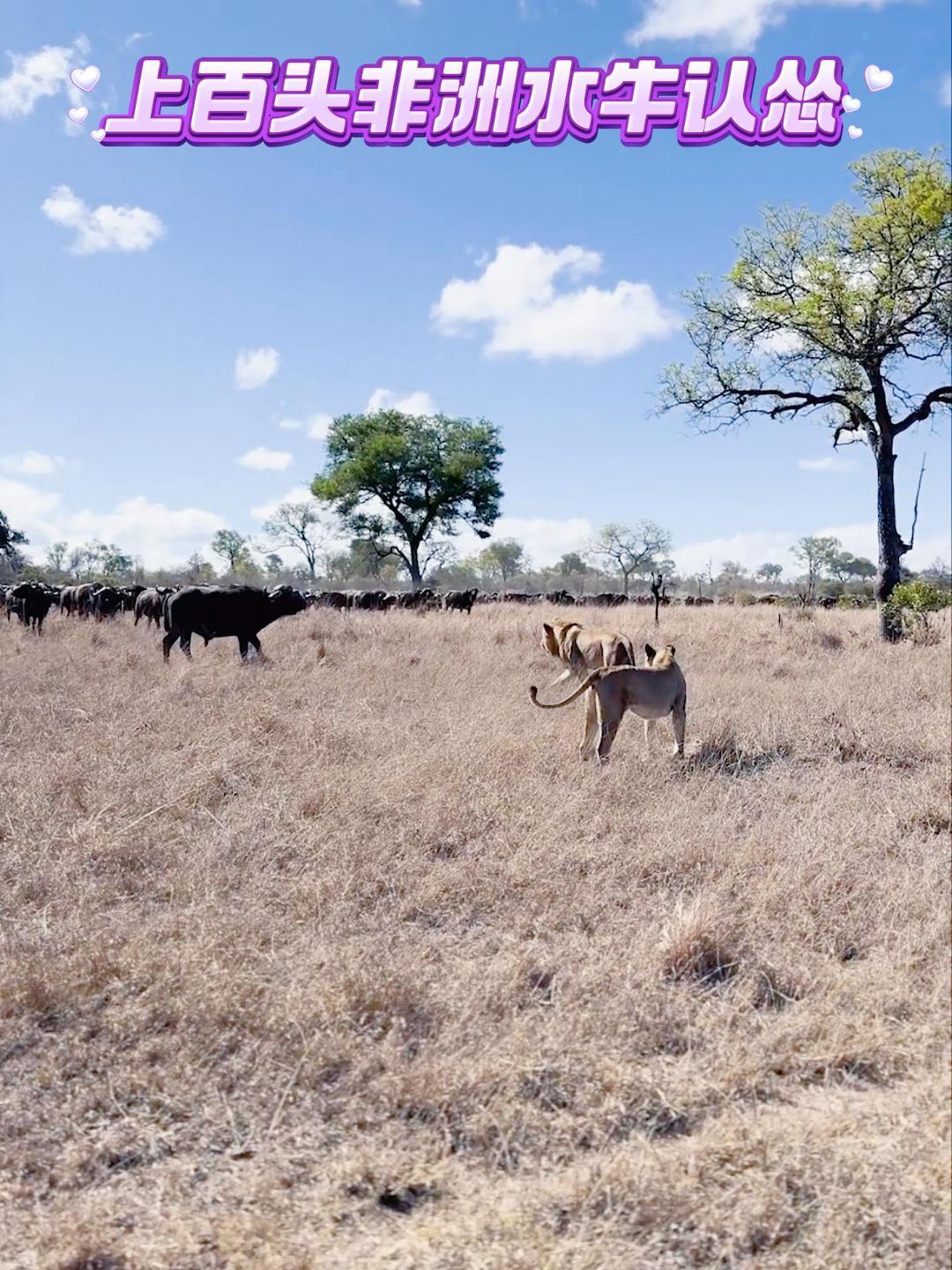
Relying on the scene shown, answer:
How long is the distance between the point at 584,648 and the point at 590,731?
2.47 metres

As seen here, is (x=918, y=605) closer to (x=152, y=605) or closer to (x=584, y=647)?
(x=584, y=647)

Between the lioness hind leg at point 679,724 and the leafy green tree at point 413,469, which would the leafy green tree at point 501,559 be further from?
the lioness hind leg at point 679,724

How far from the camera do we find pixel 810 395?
21516mm

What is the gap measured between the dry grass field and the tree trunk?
13285 millimetres

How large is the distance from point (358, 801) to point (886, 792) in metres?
3.69

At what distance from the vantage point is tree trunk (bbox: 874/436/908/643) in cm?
2006

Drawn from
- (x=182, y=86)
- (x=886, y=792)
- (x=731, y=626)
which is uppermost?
(x=182, y=86)

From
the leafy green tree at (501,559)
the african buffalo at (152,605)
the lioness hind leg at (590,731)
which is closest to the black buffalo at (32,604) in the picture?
the african buffalo at (152,605)

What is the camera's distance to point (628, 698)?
24.9ft

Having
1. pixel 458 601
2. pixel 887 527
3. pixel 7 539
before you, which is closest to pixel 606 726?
pixel 887 527

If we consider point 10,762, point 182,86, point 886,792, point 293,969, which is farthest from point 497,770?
point 182,86

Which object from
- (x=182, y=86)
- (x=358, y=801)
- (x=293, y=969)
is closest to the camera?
(x=293, y=969)

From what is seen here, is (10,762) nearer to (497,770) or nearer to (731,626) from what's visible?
(497,770)

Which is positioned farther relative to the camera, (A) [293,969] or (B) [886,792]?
(B) [886,792]
